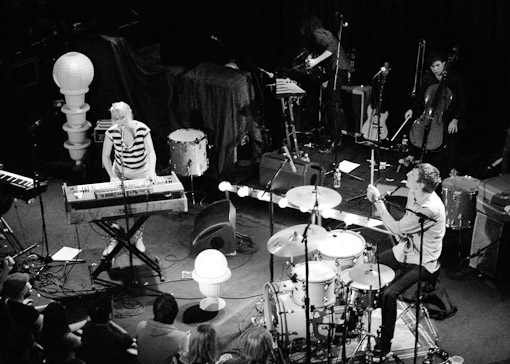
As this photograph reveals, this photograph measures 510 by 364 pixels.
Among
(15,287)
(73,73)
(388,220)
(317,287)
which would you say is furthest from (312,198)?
(73,73)

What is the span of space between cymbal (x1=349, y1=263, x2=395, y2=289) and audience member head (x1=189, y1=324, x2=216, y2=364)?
5.15 feet

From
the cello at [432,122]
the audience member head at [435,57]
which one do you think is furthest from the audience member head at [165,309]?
the audience member head at [435,57]

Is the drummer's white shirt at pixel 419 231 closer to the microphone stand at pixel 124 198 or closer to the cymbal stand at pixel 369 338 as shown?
the cymbal stand at pixel 369 338

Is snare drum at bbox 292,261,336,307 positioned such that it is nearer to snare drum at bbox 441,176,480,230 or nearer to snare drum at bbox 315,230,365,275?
snare drum at bbox 315,230,365,275

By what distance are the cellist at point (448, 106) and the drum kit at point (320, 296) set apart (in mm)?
3075

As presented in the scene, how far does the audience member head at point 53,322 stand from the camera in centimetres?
604

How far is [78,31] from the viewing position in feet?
37.6

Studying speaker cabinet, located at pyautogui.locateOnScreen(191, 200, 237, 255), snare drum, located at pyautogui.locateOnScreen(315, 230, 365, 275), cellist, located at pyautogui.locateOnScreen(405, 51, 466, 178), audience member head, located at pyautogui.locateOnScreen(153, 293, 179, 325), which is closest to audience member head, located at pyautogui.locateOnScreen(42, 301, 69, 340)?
audience member head, located at pyautogui.locateOnScreen(153, 293, 179, 325)

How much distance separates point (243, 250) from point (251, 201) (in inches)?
49.7

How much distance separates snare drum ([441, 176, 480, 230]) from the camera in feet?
27.4

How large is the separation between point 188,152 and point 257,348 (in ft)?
15.1

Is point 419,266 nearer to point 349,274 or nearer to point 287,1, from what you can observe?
point 349,274

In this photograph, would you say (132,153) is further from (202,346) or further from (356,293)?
(202,346)

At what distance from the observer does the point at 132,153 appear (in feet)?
26.9
